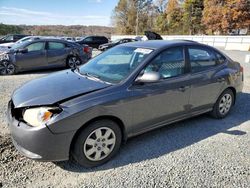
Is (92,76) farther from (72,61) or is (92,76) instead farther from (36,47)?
(72,61)

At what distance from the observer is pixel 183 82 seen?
3.84m

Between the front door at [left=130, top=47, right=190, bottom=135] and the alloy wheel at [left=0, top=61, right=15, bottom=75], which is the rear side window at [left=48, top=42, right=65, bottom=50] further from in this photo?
the front door at [left=130, top=47, right=190, bottom=135]

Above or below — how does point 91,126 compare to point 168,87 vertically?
below

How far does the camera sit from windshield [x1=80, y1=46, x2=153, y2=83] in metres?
3.44

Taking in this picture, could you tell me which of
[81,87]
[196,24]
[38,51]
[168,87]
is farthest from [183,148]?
[196,24]

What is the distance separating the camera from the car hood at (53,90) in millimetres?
2892

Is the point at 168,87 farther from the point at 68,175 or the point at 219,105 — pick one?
the point at 68,175

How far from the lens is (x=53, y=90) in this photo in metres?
3.12

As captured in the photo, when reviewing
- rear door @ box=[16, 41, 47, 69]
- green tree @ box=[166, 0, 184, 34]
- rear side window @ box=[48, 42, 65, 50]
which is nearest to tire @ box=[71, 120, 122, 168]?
rear door @ box=[16, 41, 47, 69]

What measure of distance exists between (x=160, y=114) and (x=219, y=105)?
1587 millimetres

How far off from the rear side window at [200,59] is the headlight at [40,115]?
2402mm

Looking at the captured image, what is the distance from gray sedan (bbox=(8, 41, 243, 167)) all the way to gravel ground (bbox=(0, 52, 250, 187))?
0.82ft

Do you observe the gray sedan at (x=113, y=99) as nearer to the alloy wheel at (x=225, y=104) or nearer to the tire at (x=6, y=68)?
the alloy wheel at (x=225, y=104)

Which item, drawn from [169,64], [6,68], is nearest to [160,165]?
[169,64]
